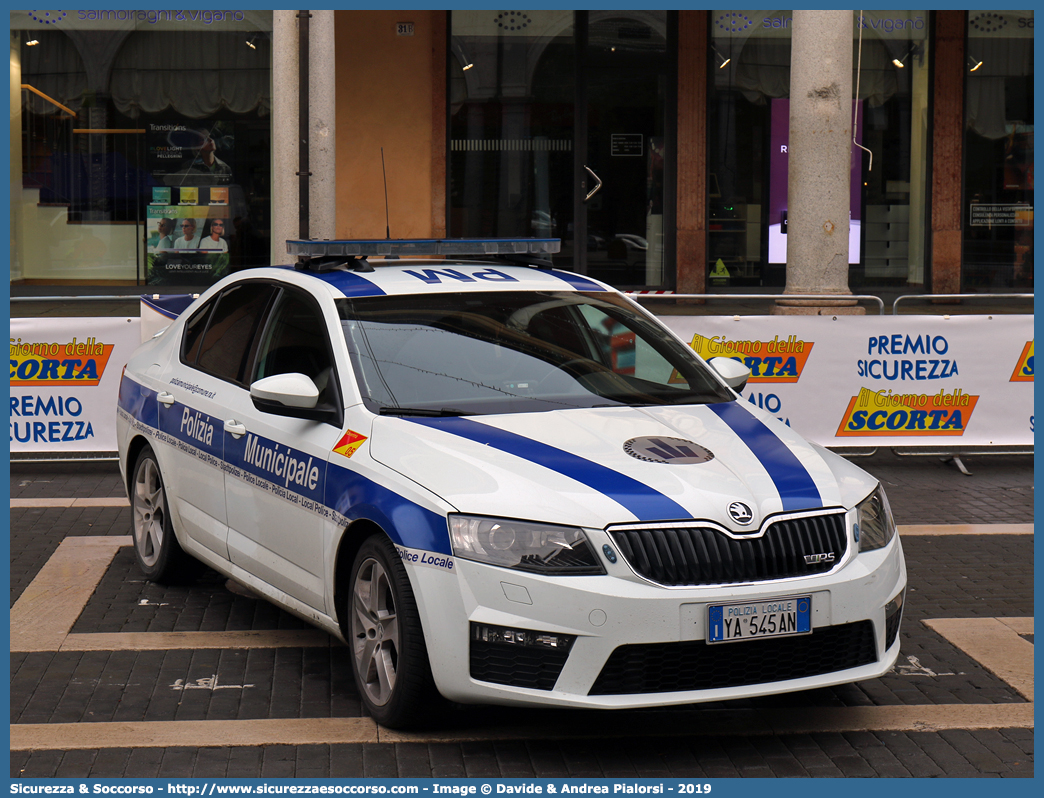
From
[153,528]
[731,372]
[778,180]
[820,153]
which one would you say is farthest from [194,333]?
[778,180]

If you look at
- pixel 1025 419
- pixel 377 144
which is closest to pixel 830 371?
pixel 1025 419

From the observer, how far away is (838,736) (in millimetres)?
4578

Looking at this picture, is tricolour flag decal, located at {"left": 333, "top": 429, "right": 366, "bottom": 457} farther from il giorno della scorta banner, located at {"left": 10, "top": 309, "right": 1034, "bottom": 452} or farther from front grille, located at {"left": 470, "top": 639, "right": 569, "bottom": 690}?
il giorno della scorta banner, located at {"left": 10, "top": 309, "right": 1034, "bottom": 452}

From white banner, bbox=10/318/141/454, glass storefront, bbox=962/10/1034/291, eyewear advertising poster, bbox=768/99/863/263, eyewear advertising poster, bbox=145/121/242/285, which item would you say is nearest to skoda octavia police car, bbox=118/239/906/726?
white banner, bbox=10/318/141/454

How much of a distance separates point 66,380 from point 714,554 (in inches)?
271

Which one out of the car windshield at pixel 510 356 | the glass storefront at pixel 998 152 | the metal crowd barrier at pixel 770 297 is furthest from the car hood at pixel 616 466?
the glass storefront at pixel 998 152

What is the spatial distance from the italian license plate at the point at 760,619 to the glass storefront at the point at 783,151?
14.5 meters

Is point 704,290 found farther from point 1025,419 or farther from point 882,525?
point 882,525

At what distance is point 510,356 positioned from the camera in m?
5.37

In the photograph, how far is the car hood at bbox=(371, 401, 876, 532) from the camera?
4.21 metres

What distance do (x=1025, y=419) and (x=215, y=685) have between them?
7.10m

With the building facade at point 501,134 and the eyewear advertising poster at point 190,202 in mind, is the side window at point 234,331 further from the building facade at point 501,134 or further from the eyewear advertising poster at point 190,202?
the eyewear advertising poster at point 190,202

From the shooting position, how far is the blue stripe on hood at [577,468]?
4195 millimetres

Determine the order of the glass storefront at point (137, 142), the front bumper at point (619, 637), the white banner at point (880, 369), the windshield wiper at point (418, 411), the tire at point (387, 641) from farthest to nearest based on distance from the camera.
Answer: the glass storefront at point (137, 142) → the white banner at point (880, 369) → the windshield wiper at point (418, 411) → the tire at point (387, 641) → the front bumper at point (619, 637)
